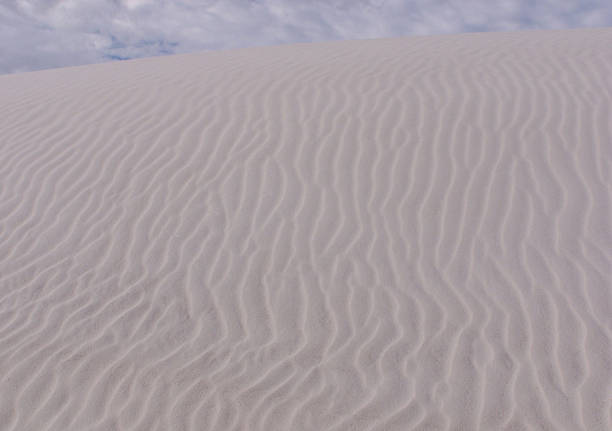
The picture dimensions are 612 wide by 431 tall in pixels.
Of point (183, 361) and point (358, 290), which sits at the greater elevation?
point (358, 290)

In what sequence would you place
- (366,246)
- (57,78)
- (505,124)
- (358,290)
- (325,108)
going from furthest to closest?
1. (57,78)
2. (325,108)
3. (505,124)
4. (366,246)
5. (358,290)

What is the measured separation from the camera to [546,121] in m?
6.33

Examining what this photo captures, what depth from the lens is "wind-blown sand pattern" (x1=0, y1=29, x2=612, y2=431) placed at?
3.63 metres

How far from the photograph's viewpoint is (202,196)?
567 cm

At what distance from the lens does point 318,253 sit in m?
4.87

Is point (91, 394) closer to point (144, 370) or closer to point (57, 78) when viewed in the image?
point (144, 370)

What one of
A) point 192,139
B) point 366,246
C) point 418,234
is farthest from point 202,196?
point 418,234

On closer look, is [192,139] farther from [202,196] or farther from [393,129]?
[393,129]

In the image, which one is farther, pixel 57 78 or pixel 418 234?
pixel 57 78

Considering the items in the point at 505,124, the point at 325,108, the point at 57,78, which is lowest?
the point at 505,124

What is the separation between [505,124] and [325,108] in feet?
6.73

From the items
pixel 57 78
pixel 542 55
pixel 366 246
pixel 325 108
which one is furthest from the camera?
pixel 57 78

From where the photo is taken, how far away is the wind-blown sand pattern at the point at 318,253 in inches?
143

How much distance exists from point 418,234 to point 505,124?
6.89 feet
